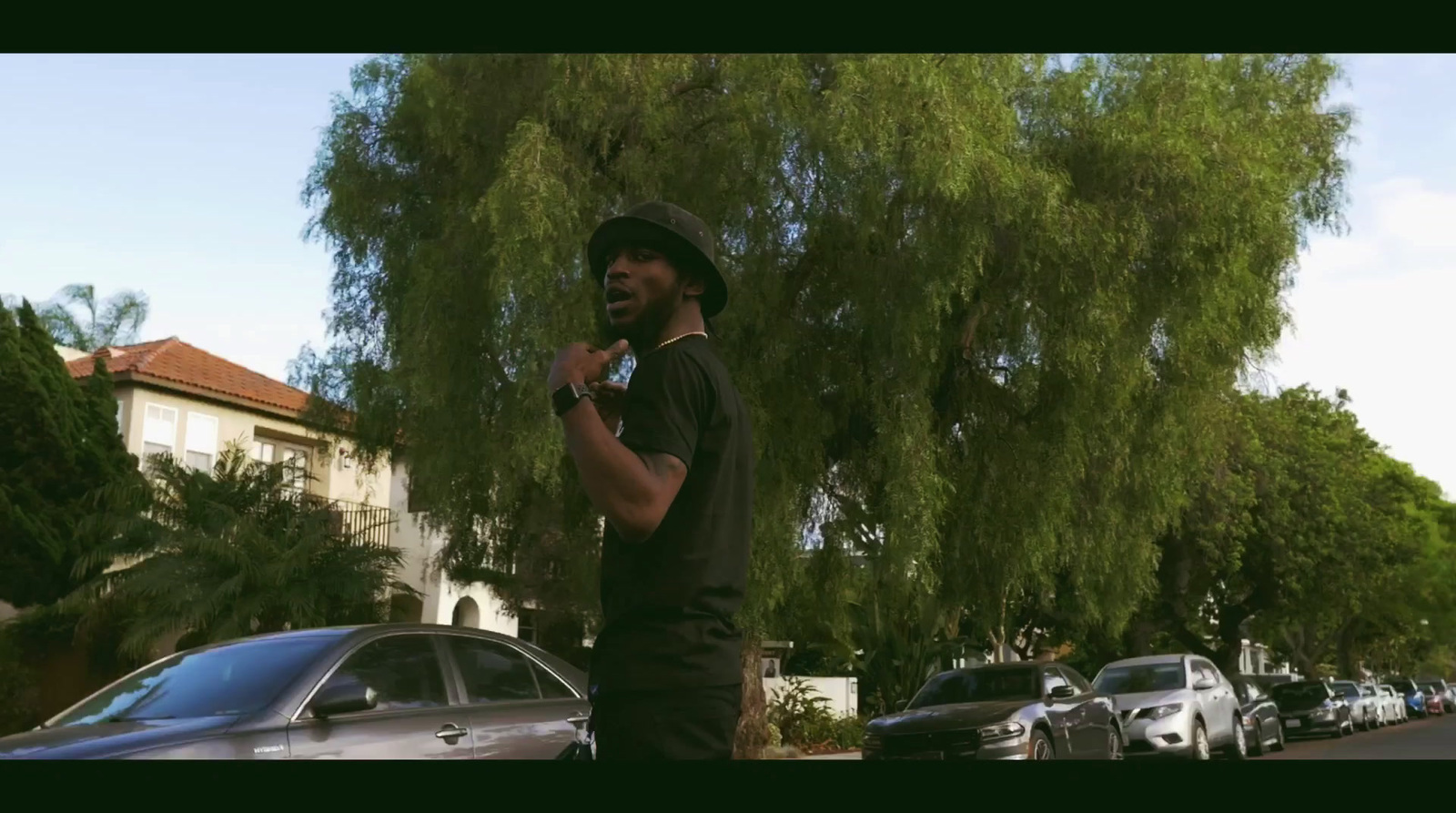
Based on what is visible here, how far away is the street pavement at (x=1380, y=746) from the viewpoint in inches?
988

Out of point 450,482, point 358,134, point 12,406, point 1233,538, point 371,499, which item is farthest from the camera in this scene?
point 1233,538

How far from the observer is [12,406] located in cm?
2220

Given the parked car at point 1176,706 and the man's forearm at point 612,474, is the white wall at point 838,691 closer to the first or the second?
the parked car at point 1176,706

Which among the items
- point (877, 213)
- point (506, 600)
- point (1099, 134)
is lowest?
point (506, 600)

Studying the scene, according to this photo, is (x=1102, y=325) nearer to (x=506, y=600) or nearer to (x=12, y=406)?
(x=506, y=600)

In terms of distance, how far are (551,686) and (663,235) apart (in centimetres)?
594

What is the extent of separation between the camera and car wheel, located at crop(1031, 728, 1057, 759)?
14.2m

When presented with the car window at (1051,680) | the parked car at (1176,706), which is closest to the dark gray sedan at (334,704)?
the car window at (1051,680)

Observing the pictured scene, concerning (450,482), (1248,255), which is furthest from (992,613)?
(450,482)

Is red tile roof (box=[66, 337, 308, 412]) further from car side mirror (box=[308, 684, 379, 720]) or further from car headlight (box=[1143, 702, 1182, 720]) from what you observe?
car side mirror (box=[308, 684, 379, 720])

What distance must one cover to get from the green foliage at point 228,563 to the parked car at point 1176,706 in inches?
411

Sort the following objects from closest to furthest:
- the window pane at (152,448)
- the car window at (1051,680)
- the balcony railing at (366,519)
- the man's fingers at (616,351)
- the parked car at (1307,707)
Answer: the man's fingers at (616,351), the car window at (1051,680), the balcony railing at (366,519), the window pane at (152,448), the parked car at (1307,707)

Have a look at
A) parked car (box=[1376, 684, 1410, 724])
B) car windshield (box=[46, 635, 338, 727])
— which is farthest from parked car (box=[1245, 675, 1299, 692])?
car windshield (box=[46, 635, 338, 727])
